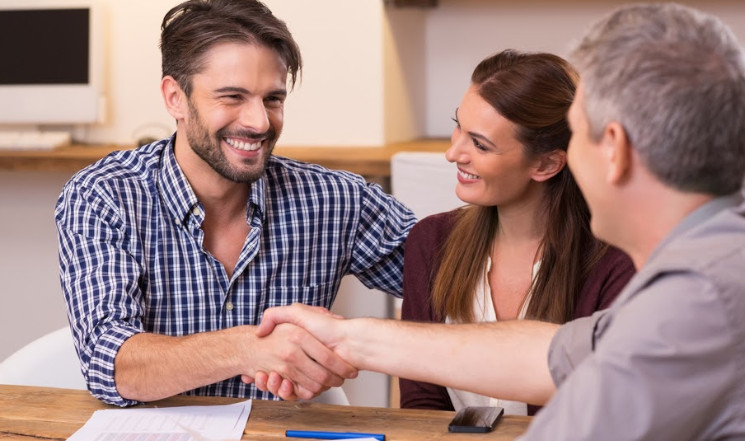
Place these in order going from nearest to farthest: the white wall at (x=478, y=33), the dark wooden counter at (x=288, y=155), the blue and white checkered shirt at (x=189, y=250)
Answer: the blue and white checkered shirt at (x=189, y=250)
the dark wooden counter at (x=288, y=155)
the white wall at (x=478, y=33)

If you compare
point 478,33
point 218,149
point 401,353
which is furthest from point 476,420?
point 478,33

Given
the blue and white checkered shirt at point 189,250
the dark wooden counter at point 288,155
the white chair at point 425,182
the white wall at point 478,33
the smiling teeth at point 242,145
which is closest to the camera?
the blue and white checkered shirt at point 189,250

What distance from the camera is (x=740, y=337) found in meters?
0.87

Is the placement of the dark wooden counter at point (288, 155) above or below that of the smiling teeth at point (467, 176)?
below

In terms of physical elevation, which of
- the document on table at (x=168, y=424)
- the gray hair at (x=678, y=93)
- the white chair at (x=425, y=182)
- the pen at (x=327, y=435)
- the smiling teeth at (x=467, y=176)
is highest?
the gray hair at (x=678, y=93)

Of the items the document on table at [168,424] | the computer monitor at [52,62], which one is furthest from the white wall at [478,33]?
the document on table at [168,424]

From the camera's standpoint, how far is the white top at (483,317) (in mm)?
1753

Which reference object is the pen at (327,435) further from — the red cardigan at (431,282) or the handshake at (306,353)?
the red cardigan at (431,282)

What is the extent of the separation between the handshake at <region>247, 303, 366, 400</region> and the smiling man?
0.89 feet

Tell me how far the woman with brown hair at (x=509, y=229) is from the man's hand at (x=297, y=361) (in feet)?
0.96

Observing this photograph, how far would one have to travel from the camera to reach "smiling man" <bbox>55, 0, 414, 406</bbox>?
1.76m

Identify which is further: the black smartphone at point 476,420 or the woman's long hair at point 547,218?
the woman's long hair at point 547,218

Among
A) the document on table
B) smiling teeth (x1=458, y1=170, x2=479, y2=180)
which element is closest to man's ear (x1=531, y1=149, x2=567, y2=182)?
smiling teeth (x1=458, y1=170, x2=479, y2=180)

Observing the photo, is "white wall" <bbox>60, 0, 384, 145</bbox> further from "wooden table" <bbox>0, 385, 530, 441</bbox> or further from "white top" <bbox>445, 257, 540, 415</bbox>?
"wooden table" <bbox>0, 385, 530, 441</bbox>
